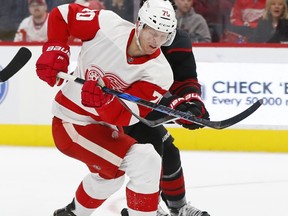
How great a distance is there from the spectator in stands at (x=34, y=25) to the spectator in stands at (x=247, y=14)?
1.22m

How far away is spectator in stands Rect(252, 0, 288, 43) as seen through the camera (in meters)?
4.98

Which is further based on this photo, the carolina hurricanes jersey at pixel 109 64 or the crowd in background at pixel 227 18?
the crowd in background at pixel 227 18

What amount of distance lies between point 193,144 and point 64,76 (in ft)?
7.57

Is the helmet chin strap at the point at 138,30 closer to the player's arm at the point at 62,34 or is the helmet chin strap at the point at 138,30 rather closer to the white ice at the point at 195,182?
the player's arm at the point at 62,34

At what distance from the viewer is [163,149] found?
315cm

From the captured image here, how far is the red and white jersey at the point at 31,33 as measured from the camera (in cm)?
521

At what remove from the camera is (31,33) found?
5.23 metres

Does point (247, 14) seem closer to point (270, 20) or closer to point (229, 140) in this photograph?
point (270, 20)

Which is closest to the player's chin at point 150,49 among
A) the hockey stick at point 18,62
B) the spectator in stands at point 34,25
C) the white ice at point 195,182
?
the hockey stick at point 18,62

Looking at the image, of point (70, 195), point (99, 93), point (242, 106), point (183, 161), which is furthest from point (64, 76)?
point (242, 106)

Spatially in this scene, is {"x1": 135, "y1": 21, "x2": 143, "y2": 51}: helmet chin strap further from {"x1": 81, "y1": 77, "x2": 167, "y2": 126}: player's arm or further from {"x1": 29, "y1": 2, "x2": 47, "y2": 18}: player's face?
{"x1": 29, "y1": 2, "x2": 47, "y2": 18}: player's face

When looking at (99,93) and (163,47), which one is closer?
(99,93)

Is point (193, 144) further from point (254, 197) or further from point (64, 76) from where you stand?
point (64, 76)

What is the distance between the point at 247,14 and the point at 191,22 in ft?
1.18
